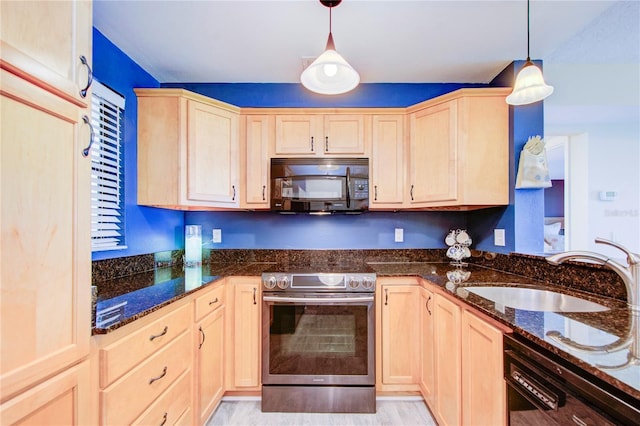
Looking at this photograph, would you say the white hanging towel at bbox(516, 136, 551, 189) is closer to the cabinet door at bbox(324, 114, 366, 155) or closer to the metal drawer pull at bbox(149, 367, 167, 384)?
the cabinet door at bbox(324, 114, 366, 155)

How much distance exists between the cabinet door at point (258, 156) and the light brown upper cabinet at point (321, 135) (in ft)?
0.28

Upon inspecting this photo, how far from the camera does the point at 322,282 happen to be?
6.19 ft

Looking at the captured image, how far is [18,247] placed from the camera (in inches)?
27.3

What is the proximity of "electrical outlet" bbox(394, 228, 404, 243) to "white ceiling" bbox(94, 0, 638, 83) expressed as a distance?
4.36 ft

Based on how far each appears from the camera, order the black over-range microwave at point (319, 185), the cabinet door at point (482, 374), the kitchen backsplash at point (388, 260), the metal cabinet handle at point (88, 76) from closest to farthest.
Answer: the metal cabinet handle at point (88, 76) < the cabinet door at point (482, 374) < the kitchen backsplash at point (388, 260) < the black over-range microwave at point (319, 185)

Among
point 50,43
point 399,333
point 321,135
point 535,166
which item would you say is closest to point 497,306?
point 399,333

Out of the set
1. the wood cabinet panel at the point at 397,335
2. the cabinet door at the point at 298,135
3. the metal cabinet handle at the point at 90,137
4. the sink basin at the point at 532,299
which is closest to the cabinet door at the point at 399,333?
the wood cabinet panel at the point at 397,335

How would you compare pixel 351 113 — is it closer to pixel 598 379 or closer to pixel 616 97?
pixel 598 379

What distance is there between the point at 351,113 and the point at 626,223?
3195mm

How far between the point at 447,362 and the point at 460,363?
16 cm

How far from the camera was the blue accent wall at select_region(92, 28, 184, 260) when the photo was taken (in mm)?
1747

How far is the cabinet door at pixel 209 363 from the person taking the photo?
1595mm

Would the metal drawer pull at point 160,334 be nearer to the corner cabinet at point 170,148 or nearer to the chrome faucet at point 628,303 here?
the corner cabinet at point 170,148

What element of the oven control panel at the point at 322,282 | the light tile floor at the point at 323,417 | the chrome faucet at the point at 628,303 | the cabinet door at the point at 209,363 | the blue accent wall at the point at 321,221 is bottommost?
the light tile floor at the point at 323,417
